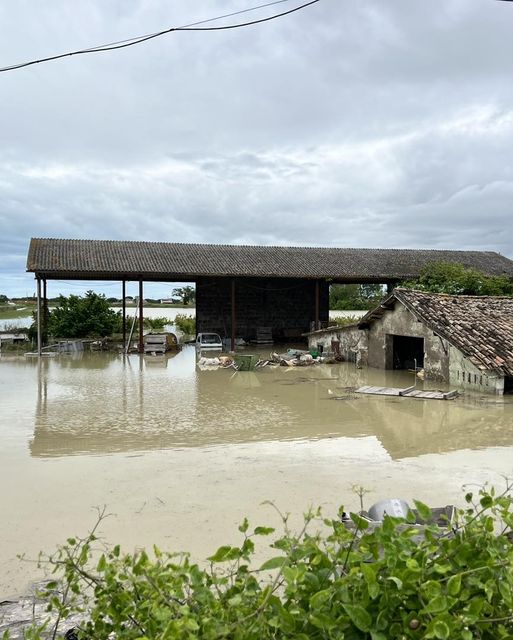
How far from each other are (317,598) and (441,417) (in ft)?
32.3

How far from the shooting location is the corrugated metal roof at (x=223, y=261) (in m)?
24.2

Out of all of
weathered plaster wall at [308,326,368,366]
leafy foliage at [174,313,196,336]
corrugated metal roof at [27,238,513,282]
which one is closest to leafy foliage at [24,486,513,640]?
weathered plaster wall at [308,326,368,366]

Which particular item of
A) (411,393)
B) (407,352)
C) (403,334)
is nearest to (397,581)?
(411,393)

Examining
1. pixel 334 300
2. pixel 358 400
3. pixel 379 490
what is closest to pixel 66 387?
pixel 358 400

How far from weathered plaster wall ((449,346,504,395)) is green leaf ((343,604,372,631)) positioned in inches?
506

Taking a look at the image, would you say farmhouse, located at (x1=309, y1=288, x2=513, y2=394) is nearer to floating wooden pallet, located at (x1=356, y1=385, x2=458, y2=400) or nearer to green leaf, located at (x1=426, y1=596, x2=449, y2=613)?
floating wooden pallet, located at (x1=356, y1=385, x2=458, y2=400)

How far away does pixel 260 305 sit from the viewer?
30.6m

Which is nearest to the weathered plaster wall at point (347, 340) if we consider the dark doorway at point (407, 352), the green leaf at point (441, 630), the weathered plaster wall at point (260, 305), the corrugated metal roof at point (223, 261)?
the dark doorway at point (407, 352)

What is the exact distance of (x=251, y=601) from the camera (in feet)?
6.07

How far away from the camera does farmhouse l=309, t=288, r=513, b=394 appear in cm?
1389

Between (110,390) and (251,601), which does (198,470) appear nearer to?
(251,601)

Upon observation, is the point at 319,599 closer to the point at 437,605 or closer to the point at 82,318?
the point at 437,605

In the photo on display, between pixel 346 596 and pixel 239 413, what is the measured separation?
9669mm

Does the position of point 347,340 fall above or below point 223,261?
below
